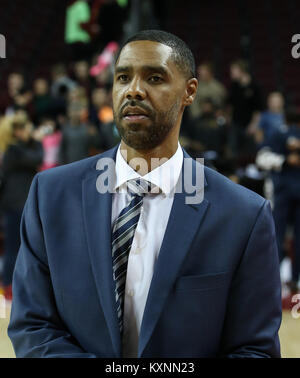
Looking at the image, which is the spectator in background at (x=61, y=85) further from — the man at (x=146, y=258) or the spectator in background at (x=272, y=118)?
the man at (x=146, y=258)

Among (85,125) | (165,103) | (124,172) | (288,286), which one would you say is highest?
(165,103)

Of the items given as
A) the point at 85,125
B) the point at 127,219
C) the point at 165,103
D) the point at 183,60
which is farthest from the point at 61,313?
the point at 85,125

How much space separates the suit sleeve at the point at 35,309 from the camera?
4.36ft

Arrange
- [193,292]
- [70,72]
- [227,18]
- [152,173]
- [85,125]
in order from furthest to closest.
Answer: [227,18]
[70,72]
[85,125]
[152,173]
[193,292]

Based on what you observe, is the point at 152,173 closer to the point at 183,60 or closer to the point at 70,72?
the point at 183,60

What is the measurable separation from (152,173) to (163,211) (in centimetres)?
10

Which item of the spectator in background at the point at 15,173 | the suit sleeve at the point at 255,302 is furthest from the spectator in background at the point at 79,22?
the suit sleeve at the point at 255,302

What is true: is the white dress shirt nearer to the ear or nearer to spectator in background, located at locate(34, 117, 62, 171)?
the ear

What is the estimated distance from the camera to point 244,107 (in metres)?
7.54

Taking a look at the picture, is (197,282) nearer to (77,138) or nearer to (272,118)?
(77,138)

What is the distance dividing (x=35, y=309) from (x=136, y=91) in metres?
0.55

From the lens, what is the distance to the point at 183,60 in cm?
141

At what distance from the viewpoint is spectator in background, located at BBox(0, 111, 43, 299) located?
502 centimetres

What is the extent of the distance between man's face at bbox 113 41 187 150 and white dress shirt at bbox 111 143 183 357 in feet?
0.30
